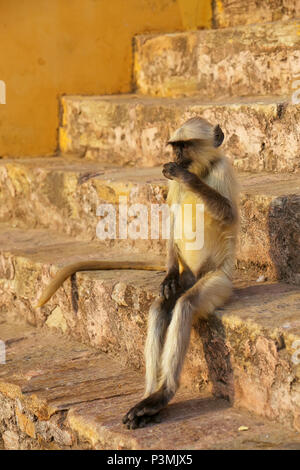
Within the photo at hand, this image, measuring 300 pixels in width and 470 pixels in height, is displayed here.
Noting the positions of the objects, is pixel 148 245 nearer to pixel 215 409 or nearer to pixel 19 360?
pixel 19 360

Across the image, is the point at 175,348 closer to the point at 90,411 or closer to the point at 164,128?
the point at 90,411

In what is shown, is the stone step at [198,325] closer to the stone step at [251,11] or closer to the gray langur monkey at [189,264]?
the gray langur monkey at [189,264]

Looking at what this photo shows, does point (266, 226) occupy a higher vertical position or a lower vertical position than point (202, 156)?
lower

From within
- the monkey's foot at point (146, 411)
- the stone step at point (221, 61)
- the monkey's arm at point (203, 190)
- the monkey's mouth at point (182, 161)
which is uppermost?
the stone step at point (221, 61)

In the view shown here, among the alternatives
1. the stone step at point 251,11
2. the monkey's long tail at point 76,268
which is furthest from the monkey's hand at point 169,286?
the stone step at point 251,11

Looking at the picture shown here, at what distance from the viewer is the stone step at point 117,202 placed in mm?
3846

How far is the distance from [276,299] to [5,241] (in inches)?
92.5

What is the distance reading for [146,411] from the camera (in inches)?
129

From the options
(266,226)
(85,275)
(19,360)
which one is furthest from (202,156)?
(19,360)

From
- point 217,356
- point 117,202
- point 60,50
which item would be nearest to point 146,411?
point 217,356

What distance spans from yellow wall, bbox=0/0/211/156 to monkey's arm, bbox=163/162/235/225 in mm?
2894

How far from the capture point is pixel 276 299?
11.6ft

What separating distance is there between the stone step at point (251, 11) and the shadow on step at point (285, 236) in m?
2.35
